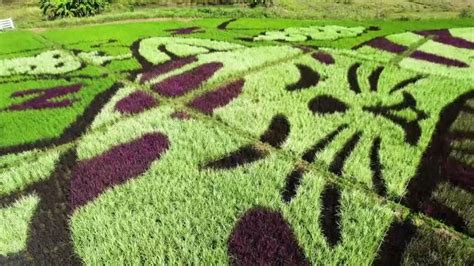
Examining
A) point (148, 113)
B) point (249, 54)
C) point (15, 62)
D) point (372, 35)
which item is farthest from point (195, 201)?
point (372, 35)


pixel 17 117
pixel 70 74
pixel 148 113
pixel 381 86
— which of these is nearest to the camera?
pixel 148 113

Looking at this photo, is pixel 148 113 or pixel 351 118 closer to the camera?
pixel 351 118

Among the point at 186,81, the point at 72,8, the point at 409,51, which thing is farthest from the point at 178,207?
the point at 72,8

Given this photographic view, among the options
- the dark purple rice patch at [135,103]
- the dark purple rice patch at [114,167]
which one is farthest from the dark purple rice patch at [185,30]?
the dark purple rice patch at [114,167]

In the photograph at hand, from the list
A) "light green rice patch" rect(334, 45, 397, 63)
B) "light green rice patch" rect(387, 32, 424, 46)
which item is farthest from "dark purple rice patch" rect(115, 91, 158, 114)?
"light green rice patch" rect(387, 32, 424, 46)

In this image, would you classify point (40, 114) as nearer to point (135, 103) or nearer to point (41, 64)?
point (135, 103)

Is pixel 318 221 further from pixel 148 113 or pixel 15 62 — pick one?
pixel 15 62

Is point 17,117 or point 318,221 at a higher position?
point 318,221

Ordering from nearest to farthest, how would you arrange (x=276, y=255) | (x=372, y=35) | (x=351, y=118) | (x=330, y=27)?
(x=276, y=255), (x=351, y=118), (x=372, y=35), (x=330, y=27)
